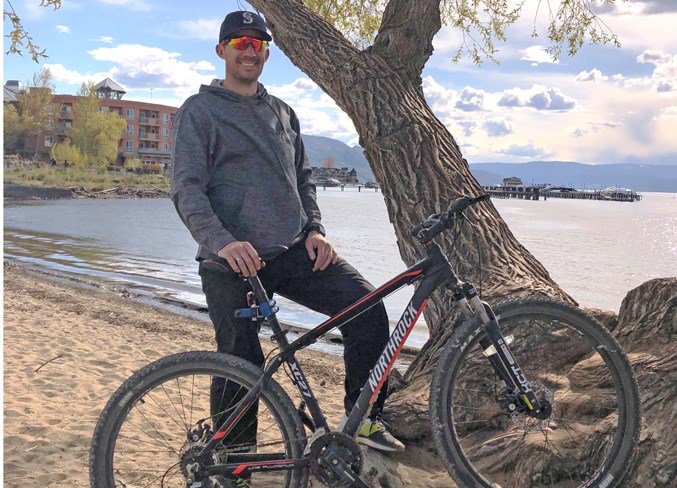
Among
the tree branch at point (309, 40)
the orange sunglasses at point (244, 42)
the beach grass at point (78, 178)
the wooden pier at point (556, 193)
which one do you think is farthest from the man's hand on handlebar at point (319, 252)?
the wooden pier at point (556, 193)

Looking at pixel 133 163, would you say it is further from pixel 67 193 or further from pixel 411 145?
pixel 411 145

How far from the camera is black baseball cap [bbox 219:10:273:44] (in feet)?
10.7

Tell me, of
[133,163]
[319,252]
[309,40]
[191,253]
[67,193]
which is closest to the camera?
[319,252]

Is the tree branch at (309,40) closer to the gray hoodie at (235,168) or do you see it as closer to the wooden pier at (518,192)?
the gray hoodie at (235,168)

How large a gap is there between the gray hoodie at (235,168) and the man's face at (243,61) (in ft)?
0.32

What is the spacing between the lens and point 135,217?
5394 cm

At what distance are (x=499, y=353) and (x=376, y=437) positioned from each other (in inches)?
35.5

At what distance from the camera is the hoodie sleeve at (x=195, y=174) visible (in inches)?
120

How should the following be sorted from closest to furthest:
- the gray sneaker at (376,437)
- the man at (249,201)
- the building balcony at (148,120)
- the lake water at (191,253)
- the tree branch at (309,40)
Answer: the man at (249,201), the gray sneaker at (376,437), the tree branch at (309,40), the lake water at (191,253), the building balcony at (148,120)

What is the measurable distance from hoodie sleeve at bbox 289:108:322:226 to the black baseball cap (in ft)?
1.58

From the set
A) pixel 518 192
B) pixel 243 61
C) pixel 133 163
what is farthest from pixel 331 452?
pixel 518 192

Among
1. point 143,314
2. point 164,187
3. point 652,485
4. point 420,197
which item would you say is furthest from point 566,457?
point 164,187

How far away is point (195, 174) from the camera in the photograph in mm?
3131

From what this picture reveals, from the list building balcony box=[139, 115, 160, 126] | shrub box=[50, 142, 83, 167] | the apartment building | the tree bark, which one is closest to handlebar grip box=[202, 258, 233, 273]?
the tree bark
